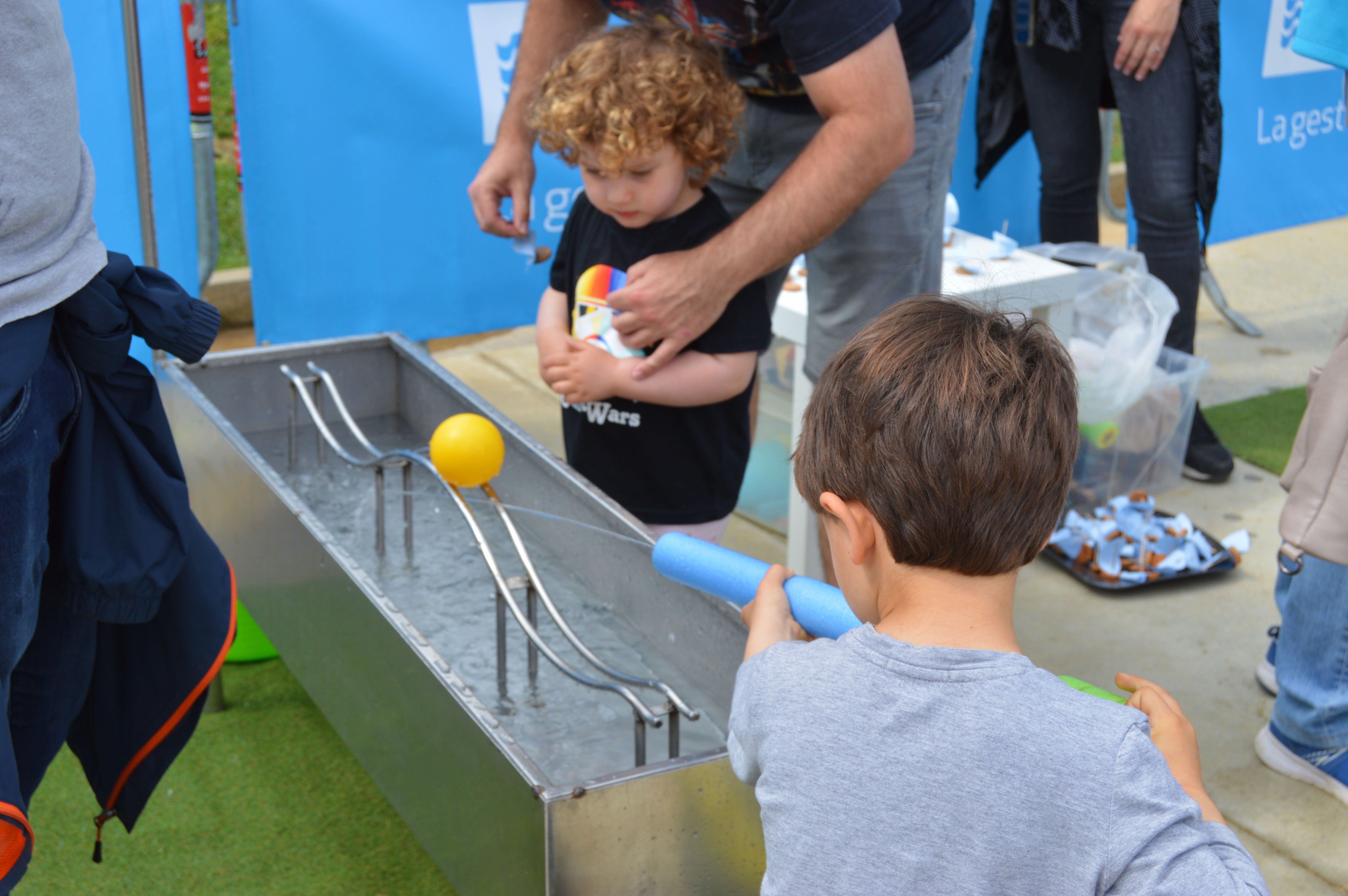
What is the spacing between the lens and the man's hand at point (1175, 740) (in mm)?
965

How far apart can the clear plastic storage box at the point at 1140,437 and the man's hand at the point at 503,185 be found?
4.82ft

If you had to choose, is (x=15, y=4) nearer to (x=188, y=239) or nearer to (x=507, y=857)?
(x=507, y=857)

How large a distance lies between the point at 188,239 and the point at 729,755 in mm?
2358

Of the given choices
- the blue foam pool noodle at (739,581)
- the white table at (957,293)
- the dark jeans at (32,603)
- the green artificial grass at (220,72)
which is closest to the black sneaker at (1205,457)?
the white table at (957,293)

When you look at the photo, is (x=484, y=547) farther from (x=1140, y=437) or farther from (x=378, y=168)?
(x=1140, y=437)

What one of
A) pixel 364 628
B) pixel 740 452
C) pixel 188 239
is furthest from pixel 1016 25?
pixel 364 628

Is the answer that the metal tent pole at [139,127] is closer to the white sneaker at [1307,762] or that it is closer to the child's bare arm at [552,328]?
the child's bare arm at [552,328]

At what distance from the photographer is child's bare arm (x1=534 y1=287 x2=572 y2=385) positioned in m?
2.09

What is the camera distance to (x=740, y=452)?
214 cm

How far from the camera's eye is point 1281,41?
13.7ft

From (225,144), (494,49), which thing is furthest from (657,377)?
(225,144)

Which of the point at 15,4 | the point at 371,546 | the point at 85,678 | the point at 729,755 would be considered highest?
the point at 15,4

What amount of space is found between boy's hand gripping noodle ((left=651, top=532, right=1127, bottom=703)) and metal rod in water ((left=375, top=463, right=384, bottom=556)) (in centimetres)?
84

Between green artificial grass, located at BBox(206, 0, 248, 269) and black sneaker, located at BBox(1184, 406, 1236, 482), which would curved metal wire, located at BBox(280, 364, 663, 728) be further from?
green artificial grass, located at BBox(206, 0, 248, 269)
